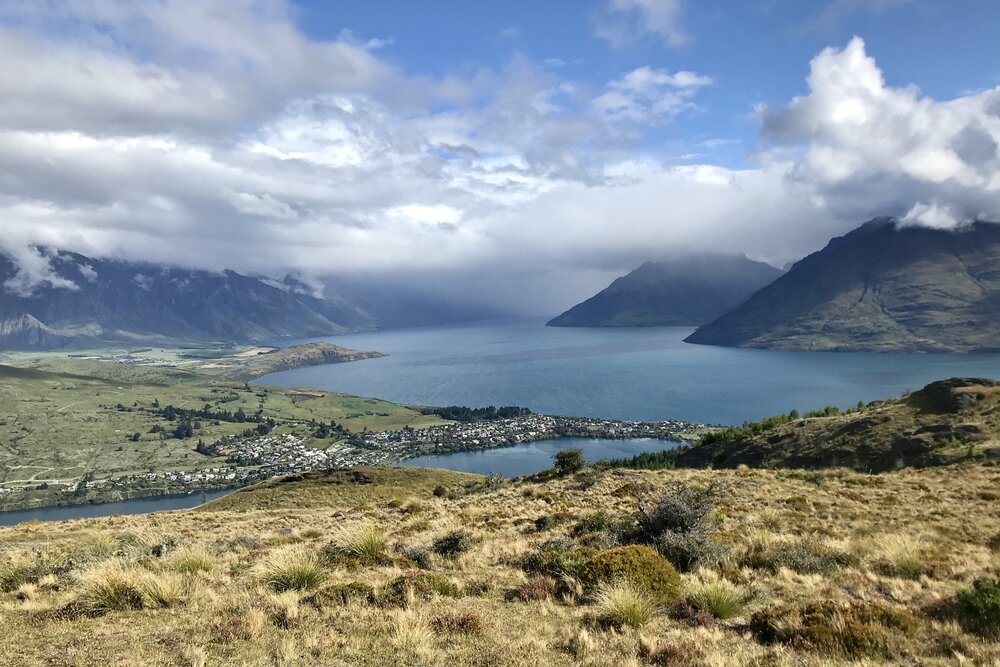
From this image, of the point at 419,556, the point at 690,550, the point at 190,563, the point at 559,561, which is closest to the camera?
the point at 559,561

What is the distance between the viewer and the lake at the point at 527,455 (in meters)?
154

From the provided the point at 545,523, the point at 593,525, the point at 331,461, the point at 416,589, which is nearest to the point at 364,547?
the point at 416,589

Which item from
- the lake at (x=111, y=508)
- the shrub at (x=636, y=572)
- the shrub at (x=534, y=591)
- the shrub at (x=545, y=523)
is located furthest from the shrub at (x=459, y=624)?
the lake at (x=111, y=508)

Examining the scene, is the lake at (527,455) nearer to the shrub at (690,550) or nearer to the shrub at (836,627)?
the shrub at (690,550)

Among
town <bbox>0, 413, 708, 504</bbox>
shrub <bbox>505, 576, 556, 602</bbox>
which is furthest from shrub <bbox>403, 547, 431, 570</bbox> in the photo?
town <bbox>0, 413, 708, 504</bbox>

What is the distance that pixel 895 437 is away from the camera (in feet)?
142

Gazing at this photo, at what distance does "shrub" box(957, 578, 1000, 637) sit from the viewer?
27.8 feet

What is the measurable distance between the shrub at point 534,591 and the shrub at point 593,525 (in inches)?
242

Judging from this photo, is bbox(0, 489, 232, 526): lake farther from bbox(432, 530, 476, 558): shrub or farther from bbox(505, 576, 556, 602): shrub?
bbox(505, 576, 556, 602): shrub

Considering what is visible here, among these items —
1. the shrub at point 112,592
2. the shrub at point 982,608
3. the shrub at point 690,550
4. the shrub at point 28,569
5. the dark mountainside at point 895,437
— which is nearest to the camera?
the shrub at point 982,608

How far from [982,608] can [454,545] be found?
43.0 feet

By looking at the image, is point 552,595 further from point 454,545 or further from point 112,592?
point 112,592

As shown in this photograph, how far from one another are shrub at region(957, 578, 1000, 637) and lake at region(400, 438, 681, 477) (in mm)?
139220

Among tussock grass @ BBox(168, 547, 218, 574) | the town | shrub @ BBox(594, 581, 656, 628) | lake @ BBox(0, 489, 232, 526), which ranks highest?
shrub @ BBox(594, 581, 656, 628)
